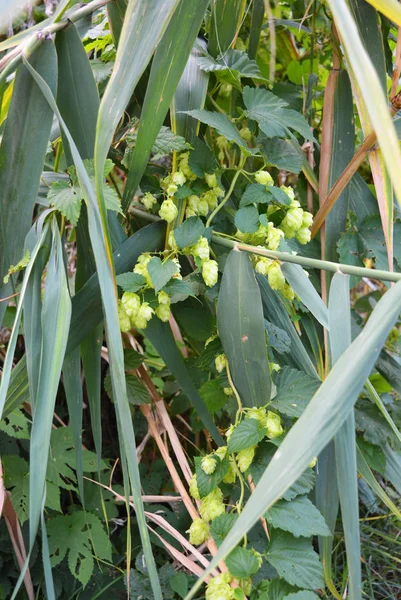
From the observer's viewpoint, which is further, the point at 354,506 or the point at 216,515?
the point at 216,515

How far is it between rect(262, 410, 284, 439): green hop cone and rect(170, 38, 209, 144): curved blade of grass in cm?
40

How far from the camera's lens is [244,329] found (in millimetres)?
768

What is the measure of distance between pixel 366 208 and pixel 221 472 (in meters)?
0.57

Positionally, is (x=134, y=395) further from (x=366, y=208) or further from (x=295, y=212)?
(x=366, y=208)

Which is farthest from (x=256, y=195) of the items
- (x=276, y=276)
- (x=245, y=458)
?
(x=245, y=458)

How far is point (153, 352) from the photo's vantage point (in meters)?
1.38

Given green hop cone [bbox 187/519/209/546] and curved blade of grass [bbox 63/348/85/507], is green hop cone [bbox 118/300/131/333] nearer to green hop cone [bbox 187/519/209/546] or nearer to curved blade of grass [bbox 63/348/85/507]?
curved blade of grass [bbox 63/348/85/507]

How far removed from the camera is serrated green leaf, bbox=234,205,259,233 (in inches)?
31.1

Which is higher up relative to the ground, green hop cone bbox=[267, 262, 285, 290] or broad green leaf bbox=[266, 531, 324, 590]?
green hop cone bbox=[267, 262, 285, 290]

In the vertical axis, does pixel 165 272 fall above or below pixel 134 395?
above

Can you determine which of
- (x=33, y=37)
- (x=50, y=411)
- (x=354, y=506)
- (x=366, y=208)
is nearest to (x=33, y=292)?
(x=50, y=411)

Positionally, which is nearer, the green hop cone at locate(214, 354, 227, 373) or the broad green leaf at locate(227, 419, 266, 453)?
the broad green leaf at locate(227, 419, 266, 453)

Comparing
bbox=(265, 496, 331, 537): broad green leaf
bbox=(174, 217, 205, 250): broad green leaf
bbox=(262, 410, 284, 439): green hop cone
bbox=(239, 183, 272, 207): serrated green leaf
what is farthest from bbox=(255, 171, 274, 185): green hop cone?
bbox=(265, 496, 331, 537): broad green leaf

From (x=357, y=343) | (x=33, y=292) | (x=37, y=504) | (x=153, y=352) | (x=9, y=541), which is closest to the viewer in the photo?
(x=357, y=343)
